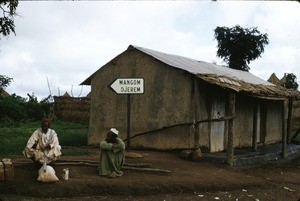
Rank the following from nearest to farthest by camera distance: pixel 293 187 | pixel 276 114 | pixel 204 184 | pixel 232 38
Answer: pixel 204 184
pixel 293 187
pixel 276 114
pixel 232 38

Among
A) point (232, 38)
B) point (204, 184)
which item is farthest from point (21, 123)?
point (232, 38)

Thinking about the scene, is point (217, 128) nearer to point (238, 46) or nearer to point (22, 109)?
point (22, 109)

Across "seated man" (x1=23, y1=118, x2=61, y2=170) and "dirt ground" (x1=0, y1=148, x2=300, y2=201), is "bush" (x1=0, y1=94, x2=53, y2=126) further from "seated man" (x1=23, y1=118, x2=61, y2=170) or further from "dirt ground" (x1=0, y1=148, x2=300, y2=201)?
"seated man" (x1=23, y1=118, x2=61, y2=170)

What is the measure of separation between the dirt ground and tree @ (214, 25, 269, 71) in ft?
91.9

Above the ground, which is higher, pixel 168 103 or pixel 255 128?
pixel 168 103

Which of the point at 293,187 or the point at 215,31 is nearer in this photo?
the point at 293,187

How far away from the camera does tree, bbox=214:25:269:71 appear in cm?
3875

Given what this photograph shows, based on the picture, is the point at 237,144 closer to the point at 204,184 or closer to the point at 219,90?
the point at 219,90

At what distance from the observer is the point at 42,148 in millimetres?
7793

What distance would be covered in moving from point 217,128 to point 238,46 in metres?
26.5

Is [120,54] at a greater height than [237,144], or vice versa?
[120,54]

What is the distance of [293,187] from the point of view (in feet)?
34.1

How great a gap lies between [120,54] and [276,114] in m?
9.51

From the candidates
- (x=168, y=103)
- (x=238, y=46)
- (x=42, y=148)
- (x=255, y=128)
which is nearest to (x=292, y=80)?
(x=238, y=46)
